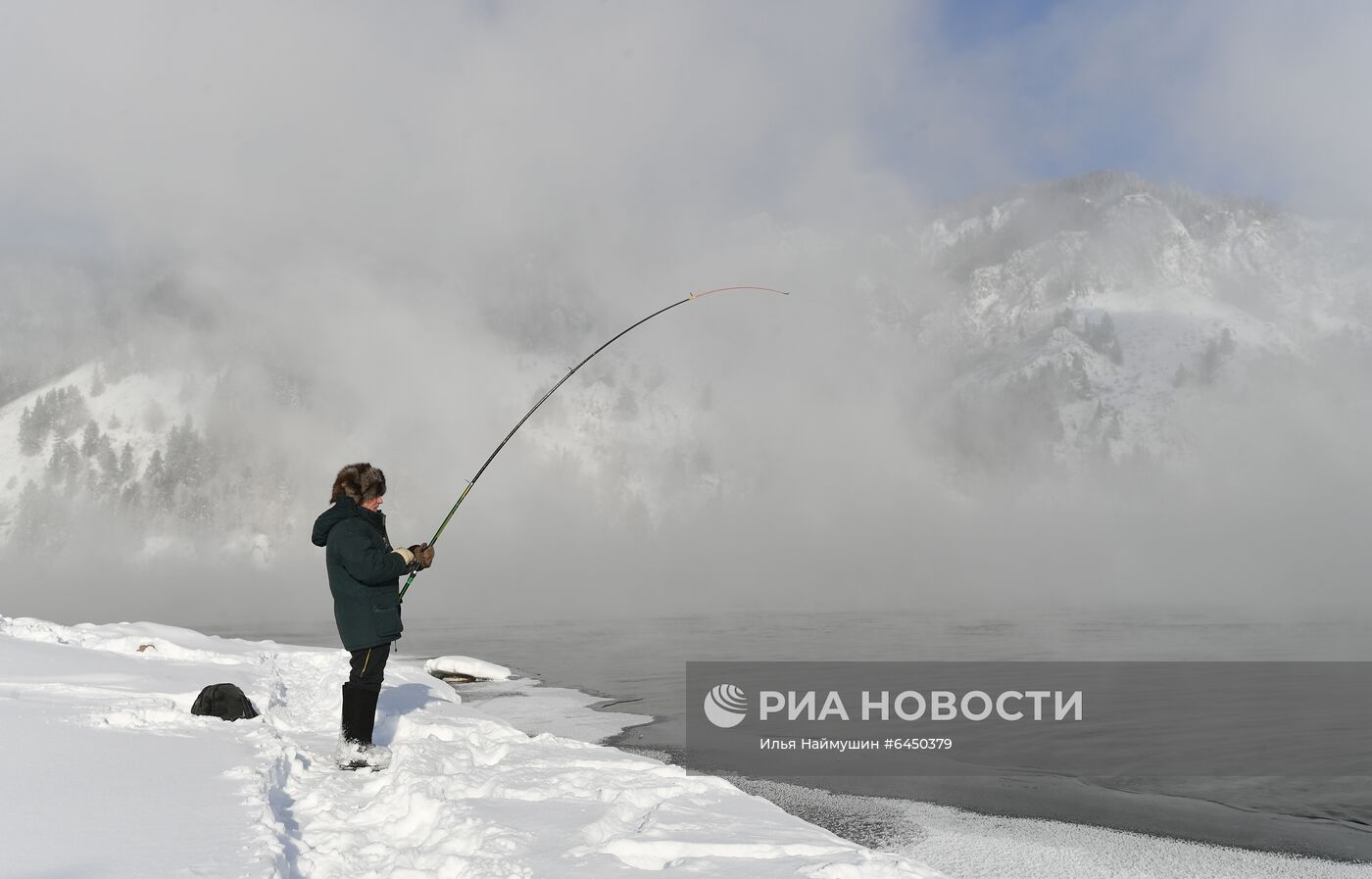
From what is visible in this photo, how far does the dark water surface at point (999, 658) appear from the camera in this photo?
7734mm

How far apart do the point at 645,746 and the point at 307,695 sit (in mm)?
5492

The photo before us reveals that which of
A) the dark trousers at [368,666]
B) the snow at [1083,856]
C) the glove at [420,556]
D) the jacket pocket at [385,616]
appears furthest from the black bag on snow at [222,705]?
the snow at [1083,856]

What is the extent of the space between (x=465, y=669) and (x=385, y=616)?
13.5 metres

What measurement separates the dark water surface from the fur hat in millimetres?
4822

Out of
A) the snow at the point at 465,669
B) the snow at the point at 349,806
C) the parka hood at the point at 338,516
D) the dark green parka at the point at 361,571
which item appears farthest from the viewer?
the snow at the point at 465,669

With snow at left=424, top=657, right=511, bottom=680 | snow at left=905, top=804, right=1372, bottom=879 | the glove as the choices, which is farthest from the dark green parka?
snow at left=424, top=657, right=511, bottom=680

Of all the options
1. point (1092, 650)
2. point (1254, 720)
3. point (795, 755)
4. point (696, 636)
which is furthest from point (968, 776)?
point (696, 636)

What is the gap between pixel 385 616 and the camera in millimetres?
7492

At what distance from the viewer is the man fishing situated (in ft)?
23.6

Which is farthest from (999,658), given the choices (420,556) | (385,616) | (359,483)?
(359,483)

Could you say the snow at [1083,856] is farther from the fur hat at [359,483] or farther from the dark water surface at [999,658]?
the fur hat at [359,483]

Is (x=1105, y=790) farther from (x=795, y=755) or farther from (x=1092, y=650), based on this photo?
(x=1092, y=650)

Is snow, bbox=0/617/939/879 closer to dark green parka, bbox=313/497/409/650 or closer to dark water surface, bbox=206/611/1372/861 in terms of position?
dark green parka, bbox=313/497/409/650

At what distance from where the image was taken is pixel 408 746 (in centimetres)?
800
